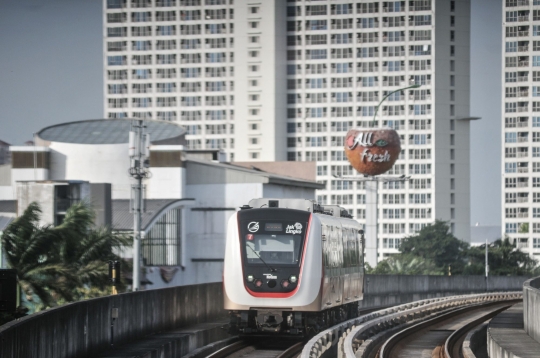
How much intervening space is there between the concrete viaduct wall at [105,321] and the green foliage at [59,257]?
10.1 m

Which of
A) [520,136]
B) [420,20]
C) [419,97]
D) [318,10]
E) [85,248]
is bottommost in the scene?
[85,248]

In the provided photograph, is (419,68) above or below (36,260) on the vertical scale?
above

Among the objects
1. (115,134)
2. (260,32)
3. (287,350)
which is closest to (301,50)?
(260,32)

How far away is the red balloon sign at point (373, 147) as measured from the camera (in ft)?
335

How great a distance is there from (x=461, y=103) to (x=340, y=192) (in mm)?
24742

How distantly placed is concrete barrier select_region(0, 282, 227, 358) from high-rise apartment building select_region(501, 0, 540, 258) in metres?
169

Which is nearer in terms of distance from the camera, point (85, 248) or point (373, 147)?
point (85, 248)

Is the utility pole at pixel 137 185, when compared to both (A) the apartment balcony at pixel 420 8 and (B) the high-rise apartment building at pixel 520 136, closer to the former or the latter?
(A) the apartment balcony at pixel 420 8

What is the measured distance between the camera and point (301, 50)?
19275 centimetres

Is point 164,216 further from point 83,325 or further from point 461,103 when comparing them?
point 461,103

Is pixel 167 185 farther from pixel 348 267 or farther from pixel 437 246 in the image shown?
pixel 437 246

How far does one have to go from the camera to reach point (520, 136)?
648 feet

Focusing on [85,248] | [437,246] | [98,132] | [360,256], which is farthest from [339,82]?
[360,256]

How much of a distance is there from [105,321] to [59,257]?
25272 mm
